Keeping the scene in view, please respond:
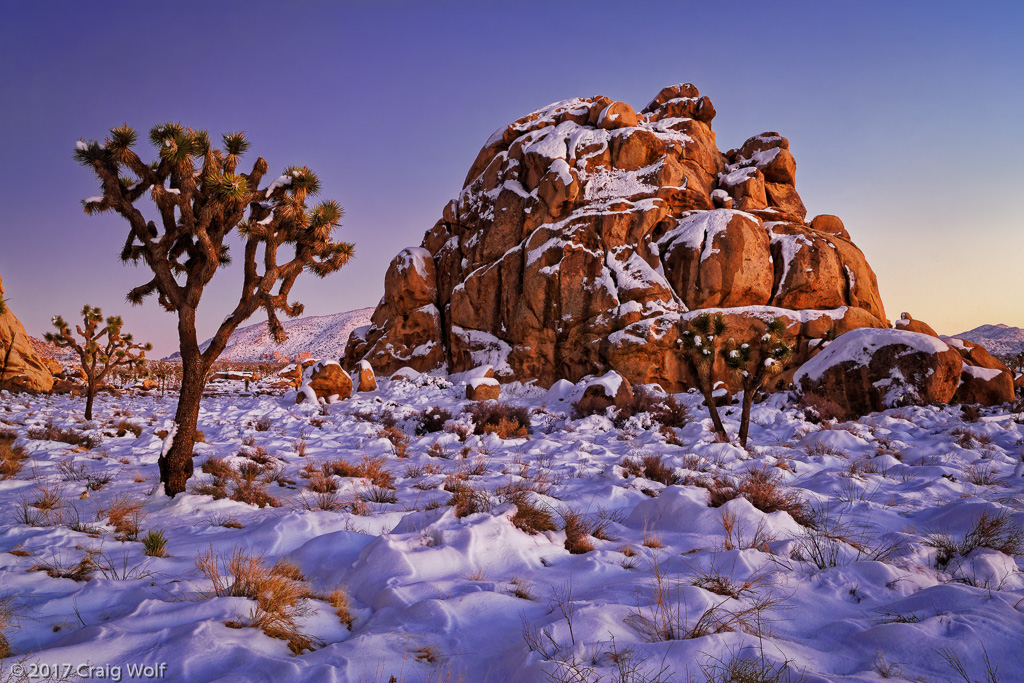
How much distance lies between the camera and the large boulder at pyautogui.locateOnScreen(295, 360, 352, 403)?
24531 millimetres

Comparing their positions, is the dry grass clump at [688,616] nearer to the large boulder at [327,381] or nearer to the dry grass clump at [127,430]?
the dry grass clump at [127,430]

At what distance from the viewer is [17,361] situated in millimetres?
25625

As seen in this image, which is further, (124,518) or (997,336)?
(997,336)

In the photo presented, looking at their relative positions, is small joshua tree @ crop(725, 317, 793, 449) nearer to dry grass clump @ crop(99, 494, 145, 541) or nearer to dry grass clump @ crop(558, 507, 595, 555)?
dry grass clump @ crop(558, 507, 595, 555)

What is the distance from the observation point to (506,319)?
32.6 m

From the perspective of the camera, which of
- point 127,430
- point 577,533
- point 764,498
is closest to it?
point 577,533

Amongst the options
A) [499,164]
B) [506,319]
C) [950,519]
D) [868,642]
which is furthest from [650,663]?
[499,164]

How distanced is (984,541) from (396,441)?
10.3 metres

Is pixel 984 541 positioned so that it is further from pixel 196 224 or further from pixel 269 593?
pixel 196 224

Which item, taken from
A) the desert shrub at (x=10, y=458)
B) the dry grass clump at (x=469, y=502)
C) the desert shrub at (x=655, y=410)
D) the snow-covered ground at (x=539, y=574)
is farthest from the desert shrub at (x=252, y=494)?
the desert shrub at (x=655, y=410)

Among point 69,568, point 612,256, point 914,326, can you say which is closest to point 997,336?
point 914,326

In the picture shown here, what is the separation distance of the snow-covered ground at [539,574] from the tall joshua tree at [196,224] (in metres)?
1.85

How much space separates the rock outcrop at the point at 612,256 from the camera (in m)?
27.1

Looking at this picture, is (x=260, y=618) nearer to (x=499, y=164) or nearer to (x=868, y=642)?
(x=868, y=642)
